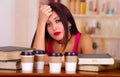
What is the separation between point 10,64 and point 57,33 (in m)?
0.58

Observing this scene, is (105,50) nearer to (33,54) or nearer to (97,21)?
(97,21)

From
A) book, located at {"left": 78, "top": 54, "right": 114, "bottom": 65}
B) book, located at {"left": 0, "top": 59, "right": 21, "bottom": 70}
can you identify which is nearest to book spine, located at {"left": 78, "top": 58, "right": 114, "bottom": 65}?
book, located at {"left": 78, "top": 54, "right": 114, "bottom": 65}

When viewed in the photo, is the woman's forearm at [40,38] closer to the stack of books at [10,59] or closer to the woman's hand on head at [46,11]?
the woman's hand on head at [46,11]

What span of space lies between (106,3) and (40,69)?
1964 mm

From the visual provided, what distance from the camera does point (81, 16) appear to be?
2.96 metres

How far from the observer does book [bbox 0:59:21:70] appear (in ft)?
3.66

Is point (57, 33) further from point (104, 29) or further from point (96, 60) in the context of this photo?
point (104, 29)

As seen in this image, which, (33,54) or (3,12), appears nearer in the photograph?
(33,54)

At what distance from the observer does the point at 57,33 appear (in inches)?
65.4


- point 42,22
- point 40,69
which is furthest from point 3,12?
point 40,69

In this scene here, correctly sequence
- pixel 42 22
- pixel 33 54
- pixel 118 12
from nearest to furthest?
pixel 33 54, pixel 42 22, pixel 118 12

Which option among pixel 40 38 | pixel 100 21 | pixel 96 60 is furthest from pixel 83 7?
pixel 96 60

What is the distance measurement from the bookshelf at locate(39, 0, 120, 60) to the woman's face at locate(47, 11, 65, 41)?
4.24 ft

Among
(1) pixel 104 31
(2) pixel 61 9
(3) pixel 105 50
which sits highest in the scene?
(2) pixel 61 9
